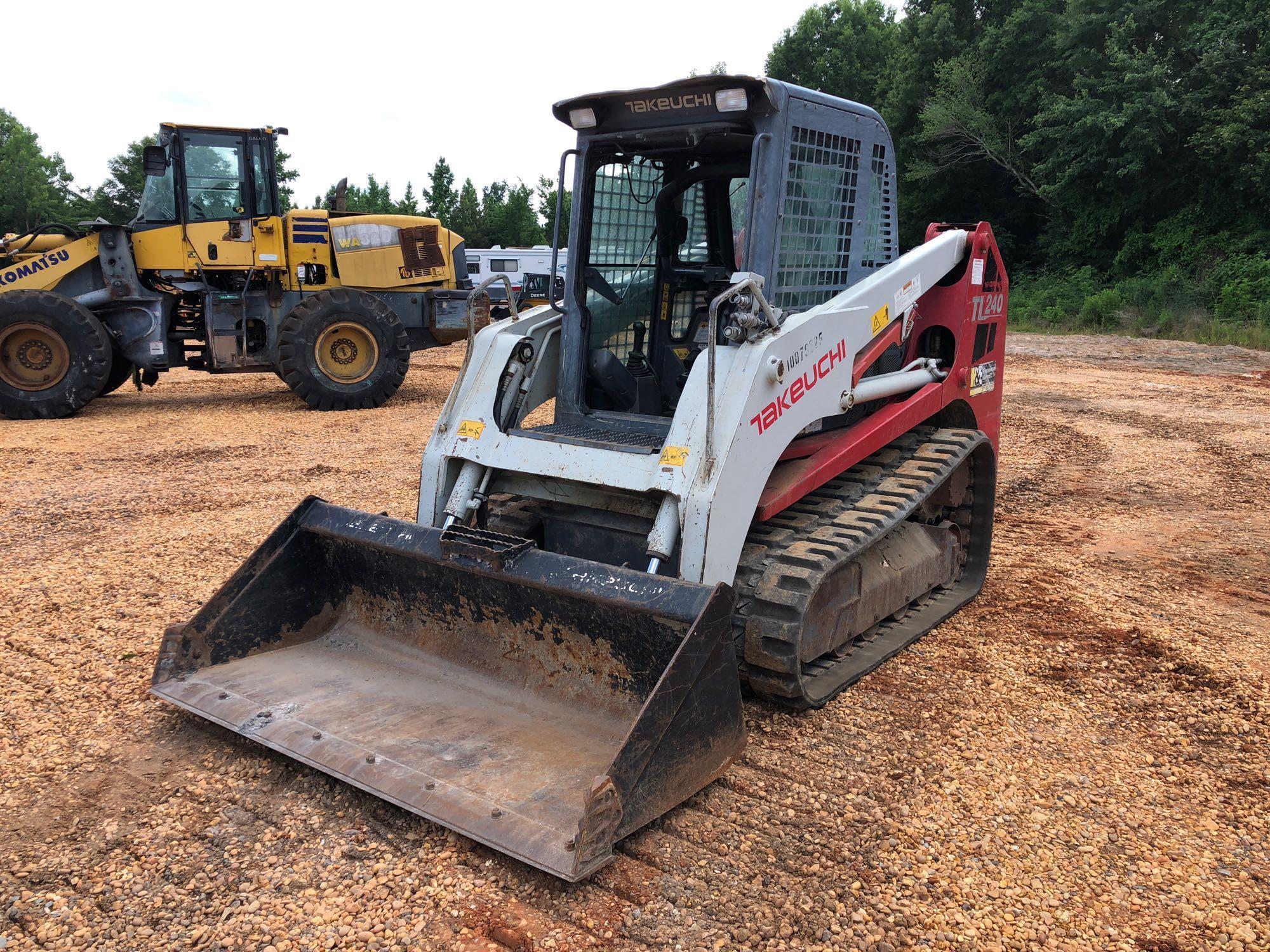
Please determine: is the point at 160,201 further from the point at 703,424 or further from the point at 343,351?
the point at 703,424

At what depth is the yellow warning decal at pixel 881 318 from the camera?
4.49m

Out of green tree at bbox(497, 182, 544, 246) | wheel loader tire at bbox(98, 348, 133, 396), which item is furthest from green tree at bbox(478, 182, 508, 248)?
wheel loader tire at bbox(98, 348, 133, 396)

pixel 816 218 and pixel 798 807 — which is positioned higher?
pixel 816 218

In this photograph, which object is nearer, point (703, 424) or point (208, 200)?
point (703, 424)

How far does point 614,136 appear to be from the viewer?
443 cm

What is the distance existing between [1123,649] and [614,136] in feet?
10.7

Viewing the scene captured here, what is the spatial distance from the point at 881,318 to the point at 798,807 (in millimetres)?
2250

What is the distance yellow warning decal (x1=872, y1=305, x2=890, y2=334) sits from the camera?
14.7ft

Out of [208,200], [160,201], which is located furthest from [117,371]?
[208,200]

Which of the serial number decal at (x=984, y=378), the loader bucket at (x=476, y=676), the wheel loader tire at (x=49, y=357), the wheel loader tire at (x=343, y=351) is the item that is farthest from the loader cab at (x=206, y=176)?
the serial number decal at (x=984, y=378)

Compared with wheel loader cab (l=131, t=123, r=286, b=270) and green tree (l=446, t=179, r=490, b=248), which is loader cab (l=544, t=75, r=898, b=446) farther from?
green tree (l=446, t=179, r=490, b=248)

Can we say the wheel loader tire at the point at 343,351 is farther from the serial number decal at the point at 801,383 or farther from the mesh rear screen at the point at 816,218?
the serial number decal at the point at 801,383

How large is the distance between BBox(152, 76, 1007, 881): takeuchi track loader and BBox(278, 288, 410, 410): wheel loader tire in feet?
23.3

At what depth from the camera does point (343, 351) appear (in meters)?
11.7
